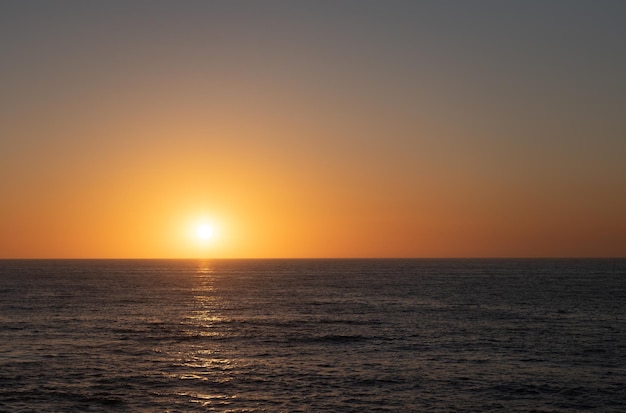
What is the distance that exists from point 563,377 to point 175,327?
4969cm

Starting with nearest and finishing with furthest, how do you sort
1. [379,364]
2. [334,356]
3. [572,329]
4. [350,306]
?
[379,364] < [334,356] < [572,329] < [350,306]

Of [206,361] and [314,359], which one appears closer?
[206,361]

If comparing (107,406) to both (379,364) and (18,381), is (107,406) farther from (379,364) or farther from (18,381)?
(379,364)

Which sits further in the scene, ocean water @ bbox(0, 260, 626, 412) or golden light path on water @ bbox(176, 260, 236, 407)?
golden light path on water @ bbox(176, 260, 236, 407)

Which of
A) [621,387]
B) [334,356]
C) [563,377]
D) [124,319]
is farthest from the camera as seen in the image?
[124,319]

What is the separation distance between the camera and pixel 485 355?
2420 inches

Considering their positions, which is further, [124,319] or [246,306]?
[246,306]

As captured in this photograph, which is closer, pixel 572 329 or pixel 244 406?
pixel 244 406

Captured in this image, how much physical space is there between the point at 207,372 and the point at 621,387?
32763 mm

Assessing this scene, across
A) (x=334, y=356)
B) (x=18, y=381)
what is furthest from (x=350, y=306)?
(x=18, y=381)

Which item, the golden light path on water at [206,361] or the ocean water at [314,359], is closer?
the ocean water at [314,359]

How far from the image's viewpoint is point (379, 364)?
57125mm

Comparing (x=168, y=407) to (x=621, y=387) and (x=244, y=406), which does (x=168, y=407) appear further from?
(x=621, y=387)

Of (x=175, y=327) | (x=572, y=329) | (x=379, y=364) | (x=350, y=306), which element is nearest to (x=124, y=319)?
(x=175, y=327)
